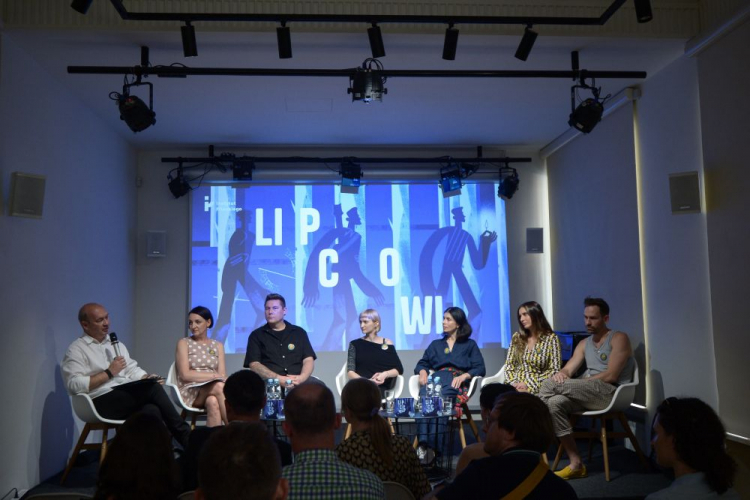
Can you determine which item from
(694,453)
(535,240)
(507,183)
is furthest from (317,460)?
(535,240)

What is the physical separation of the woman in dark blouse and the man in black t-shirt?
106 centimetres

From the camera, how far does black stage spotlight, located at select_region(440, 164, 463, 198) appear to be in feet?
24.5

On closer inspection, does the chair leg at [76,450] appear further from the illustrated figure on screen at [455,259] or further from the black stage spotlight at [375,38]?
the illustrated figure on screen at [455,259]

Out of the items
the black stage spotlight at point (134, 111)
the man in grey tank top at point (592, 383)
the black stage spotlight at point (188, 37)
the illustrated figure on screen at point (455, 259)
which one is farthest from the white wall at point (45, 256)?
the man in grey tank top at point (592, 383)

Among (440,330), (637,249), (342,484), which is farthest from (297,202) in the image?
(342,484)

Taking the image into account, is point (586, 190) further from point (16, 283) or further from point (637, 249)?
point (16, 283)

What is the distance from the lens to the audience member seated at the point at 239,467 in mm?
1369

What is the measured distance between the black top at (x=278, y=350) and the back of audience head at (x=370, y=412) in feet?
10.6

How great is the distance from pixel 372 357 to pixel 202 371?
1507 millimetres

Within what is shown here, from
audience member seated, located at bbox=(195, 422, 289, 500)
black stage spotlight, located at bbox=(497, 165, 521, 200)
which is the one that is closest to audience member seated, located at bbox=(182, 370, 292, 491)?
audience member seated, located at bbox=(195, 422, 289, 500)

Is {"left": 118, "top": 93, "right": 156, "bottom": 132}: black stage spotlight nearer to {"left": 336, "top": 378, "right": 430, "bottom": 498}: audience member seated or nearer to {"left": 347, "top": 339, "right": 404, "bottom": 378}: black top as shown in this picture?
{"left": 347, "top": 339, "right": 404, "bottom": 378}: black top

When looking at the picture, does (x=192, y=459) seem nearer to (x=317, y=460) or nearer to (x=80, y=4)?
(x=317, y=460)

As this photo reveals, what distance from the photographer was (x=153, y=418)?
1680 millimetres

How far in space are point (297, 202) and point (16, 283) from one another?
11.2ft
